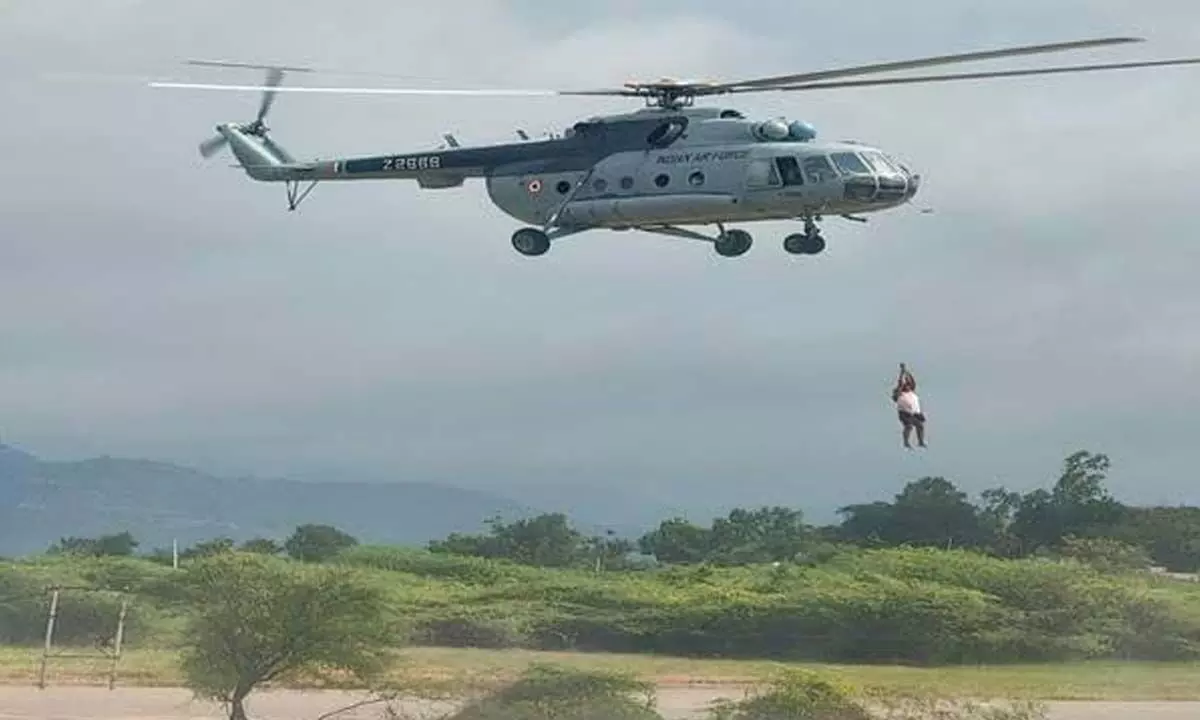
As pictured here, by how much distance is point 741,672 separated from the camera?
191 feet

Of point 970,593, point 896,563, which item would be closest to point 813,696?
point 970,593

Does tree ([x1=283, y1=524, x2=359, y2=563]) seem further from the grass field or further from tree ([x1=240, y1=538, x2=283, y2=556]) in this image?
the grass field

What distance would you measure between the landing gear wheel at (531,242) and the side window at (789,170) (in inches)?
144

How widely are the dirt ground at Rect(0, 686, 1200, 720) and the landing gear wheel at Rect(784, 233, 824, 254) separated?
1053cm

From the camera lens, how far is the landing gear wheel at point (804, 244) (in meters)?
33.2

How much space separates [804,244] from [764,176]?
4.29ft

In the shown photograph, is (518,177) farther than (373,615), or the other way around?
(373,615)

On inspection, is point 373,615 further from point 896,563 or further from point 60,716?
point 896,563

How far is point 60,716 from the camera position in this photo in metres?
47.6

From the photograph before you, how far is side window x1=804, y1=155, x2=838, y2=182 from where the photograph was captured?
3375 cm

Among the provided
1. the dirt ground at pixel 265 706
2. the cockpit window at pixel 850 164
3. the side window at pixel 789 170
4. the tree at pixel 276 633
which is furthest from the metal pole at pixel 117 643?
the cockpit window at pixel 850 164

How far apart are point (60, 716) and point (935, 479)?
54.0 metres

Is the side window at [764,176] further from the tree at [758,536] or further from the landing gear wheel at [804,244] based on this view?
the tree at [758,536]

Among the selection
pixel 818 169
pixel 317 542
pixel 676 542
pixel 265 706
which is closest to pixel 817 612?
pixel 265 706
